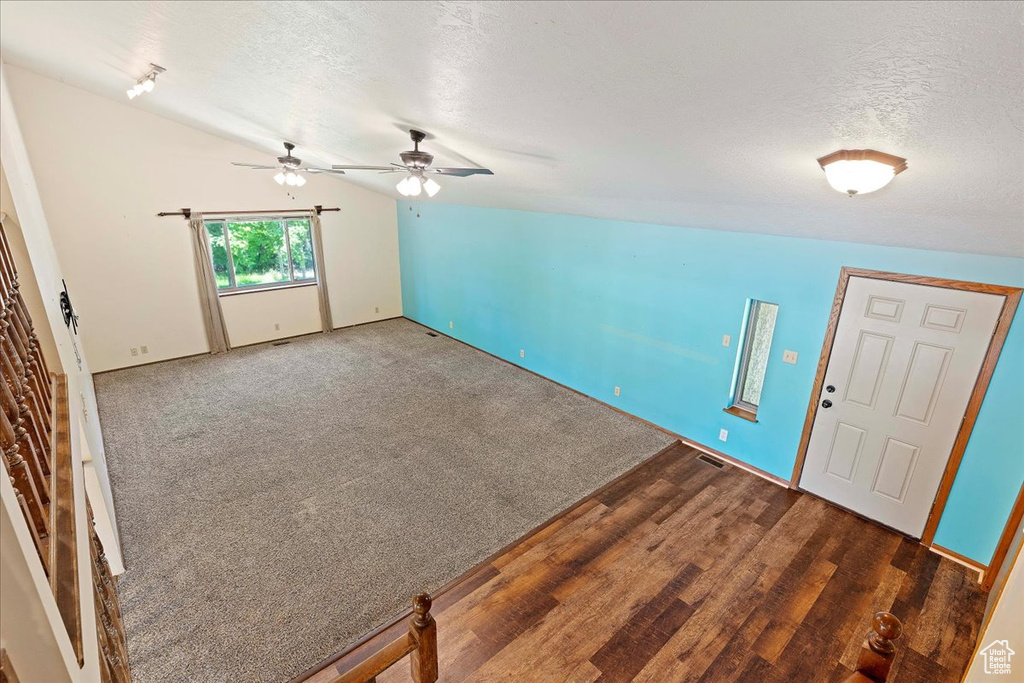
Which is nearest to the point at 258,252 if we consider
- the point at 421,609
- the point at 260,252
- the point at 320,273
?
the point at 260,252

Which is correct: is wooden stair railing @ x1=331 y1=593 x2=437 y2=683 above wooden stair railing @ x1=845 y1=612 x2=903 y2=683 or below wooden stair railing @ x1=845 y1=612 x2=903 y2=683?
below

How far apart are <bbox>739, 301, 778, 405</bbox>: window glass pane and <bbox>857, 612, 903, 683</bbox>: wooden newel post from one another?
319cm

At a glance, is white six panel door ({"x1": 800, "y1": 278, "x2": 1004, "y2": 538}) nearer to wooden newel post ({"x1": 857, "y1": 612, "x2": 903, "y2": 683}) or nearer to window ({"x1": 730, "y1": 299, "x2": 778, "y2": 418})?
window ({"x1": 730, "y1": 299, "x2": 778, "y2": 418})

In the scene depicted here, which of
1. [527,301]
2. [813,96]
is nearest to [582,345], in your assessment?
[527,301]

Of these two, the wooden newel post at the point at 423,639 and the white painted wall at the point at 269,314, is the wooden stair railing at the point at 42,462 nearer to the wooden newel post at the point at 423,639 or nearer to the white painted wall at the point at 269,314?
the wooden newel post at the point at 423,639

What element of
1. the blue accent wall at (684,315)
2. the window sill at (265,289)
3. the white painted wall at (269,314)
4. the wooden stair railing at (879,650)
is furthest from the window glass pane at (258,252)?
the wooden stair railing at (879,650)

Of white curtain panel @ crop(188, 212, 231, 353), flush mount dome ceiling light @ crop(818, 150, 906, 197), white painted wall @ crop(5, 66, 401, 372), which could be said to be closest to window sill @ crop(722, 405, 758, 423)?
flush mount dome ceiling light @ crop(818, 150, 906, 197)

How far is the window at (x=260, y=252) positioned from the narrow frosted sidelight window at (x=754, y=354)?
22.1 ft

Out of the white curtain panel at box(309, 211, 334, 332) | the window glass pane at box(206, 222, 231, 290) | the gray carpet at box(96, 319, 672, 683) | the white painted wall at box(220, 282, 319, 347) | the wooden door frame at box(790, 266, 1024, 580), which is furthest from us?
the white curtain panel at box(309, 211, 334, 332)

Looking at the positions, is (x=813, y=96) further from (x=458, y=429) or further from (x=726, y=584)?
(x=458, y=429)

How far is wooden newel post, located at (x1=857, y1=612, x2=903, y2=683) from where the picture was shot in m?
1.45

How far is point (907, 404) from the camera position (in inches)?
141

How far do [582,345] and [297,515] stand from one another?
370 cm

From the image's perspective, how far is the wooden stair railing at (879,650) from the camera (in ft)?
4.75
